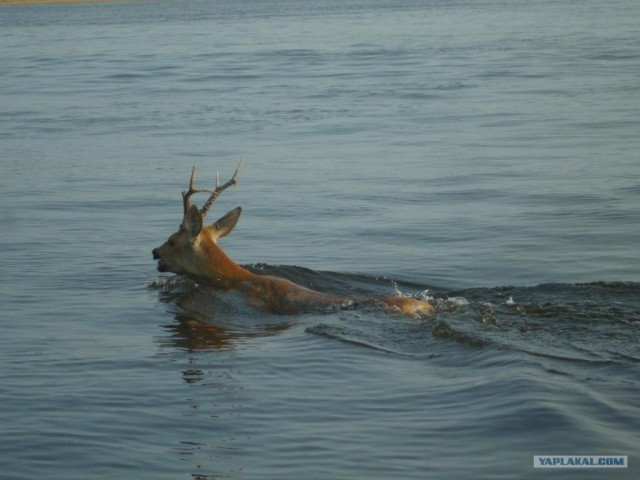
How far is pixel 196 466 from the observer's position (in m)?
7.97

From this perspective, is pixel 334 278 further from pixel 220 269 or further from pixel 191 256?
pixel 191 256

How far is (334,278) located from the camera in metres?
13.5

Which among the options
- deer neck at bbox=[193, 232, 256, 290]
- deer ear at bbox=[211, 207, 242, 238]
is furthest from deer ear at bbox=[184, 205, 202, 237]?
deer ear at bbox=[211, 207, 242, 238]

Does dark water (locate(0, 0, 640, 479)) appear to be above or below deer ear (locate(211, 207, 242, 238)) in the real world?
below

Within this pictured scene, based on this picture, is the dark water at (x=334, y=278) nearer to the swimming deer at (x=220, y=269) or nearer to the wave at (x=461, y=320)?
the wave at (x=461, y=320)

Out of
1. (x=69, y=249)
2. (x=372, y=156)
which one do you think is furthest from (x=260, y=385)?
(x=372, y=156)

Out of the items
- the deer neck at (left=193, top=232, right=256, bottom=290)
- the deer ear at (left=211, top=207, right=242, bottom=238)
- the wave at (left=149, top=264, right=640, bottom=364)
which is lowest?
the wave at (left=149, top=264, right=640, bottom=364)

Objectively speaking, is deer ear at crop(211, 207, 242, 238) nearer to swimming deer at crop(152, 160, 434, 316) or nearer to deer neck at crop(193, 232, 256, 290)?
swimming deer at crop(152, 160, 434, 316)

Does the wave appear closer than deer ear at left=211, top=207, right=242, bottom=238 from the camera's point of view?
Yes

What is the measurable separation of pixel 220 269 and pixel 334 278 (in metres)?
1.59

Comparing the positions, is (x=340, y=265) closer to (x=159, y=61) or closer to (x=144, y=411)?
(x=144, y=411)

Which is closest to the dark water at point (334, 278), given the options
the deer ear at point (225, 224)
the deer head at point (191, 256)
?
the deer head at point (191, 256)

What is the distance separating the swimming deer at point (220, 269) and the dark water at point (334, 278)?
191mm

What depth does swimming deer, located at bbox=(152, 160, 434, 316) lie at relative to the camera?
39.7 feet
